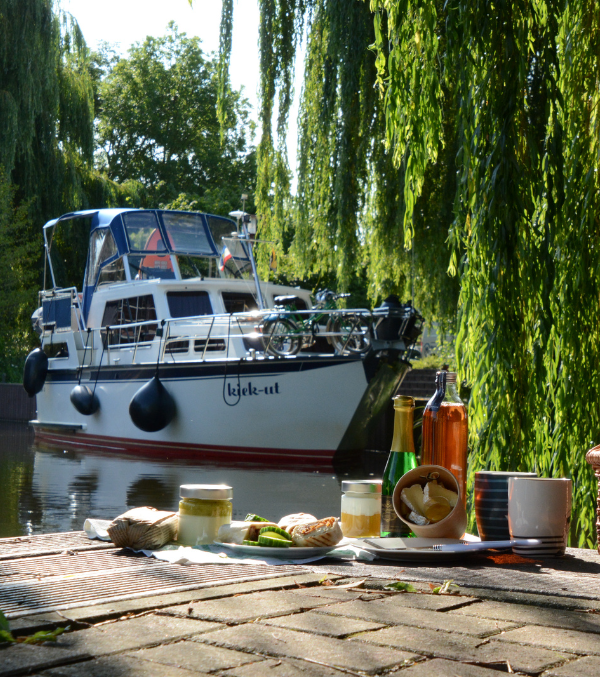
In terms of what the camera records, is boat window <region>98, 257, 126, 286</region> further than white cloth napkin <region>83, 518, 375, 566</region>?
Yes

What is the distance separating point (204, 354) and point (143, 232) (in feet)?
10.1

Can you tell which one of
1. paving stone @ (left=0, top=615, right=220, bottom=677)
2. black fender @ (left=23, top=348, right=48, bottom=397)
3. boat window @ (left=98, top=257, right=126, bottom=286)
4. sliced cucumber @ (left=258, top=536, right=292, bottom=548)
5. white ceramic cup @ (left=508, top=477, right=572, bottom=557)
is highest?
boat window @ (left=98, top=257, right=126, bottom=286)

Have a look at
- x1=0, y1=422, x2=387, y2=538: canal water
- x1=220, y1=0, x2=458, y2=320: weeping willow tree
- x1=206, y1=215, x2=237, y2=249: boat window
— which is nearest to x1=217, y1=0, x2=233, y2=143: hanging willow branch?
x1=220, y1=0, x2=458, y2=320: weeping willow tree

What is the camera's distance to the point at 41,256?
22.4 meters

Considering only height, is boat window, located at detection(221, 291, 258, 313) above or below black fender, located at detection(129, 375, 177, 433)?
above

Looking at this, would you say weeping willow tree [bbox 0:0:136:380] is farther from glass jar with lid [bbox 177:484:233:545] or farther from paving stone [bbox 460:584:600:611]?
paving stone [bbox 460:584:600:611]

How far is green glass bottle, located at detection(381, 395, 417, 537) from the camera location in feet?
7.43

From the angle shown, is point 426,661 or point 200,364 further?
point 200,364

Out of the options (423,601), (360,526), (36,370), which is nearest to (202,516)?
(360,526)

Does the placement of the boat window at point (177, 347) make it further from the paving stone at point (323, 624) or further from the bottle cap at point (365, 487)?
the paving stone at point (323, 624)

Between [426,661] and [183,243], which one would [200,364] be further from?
[426,661]

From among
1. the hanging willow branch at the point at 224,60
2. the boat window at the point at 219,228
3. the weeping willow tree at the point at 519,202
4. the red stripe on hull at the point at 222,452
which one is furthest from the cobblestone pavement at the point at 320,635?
the boat window at the point at 219,228

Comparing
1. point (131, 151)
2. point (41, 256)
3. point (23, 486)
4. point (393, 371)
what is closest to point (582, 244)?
point (23, 486)

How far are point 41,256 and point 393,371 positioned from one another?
1264 centimetres
